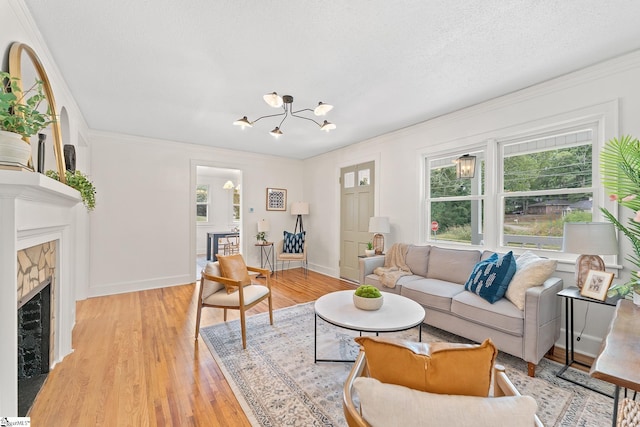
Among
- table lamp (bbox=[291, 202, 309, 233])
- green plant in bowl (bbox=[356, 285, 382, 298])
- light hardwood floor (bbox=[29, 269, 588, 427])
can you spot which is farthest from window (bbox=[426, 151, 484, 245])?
table lamp (bbox=[291, 202, 309, 233])

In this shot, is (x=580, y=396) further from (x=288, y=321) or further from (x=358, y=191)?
(x=358, y=191)

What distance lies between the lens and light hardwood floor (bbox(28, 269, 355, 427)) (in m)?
1.67

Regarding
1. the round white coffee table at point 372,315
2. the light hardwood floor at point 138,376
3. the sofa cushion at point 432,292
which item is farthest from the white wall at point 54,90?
the sofa cushion at point 432,292

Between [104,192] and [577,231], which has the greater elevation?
[104,192]

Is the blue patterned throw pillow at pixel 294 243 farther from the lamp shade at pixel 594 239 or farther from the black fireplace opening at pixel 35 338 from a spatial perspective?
the lamp shade at pixel 594 239

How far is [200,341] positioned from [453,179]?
3528mm

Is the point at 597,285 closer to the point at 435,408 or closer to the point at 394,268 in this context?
the point at 394,268

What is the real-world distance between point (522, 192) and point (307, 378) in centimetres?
287

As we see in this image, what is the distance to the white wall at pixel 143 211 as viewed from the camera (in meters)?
4.10

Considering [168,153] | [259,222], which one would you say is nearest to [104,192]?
[168,153]

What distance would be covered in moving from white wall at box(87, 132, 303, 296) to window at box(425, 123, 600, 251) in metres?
4.01

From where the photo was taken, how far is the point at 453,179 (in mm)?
3598

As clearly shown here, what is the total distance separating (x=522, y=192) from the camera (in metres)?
2.94

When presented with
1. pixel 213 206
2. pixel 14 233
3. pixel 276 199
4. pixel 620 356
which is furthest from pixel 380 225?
Result: pixel 213 206
